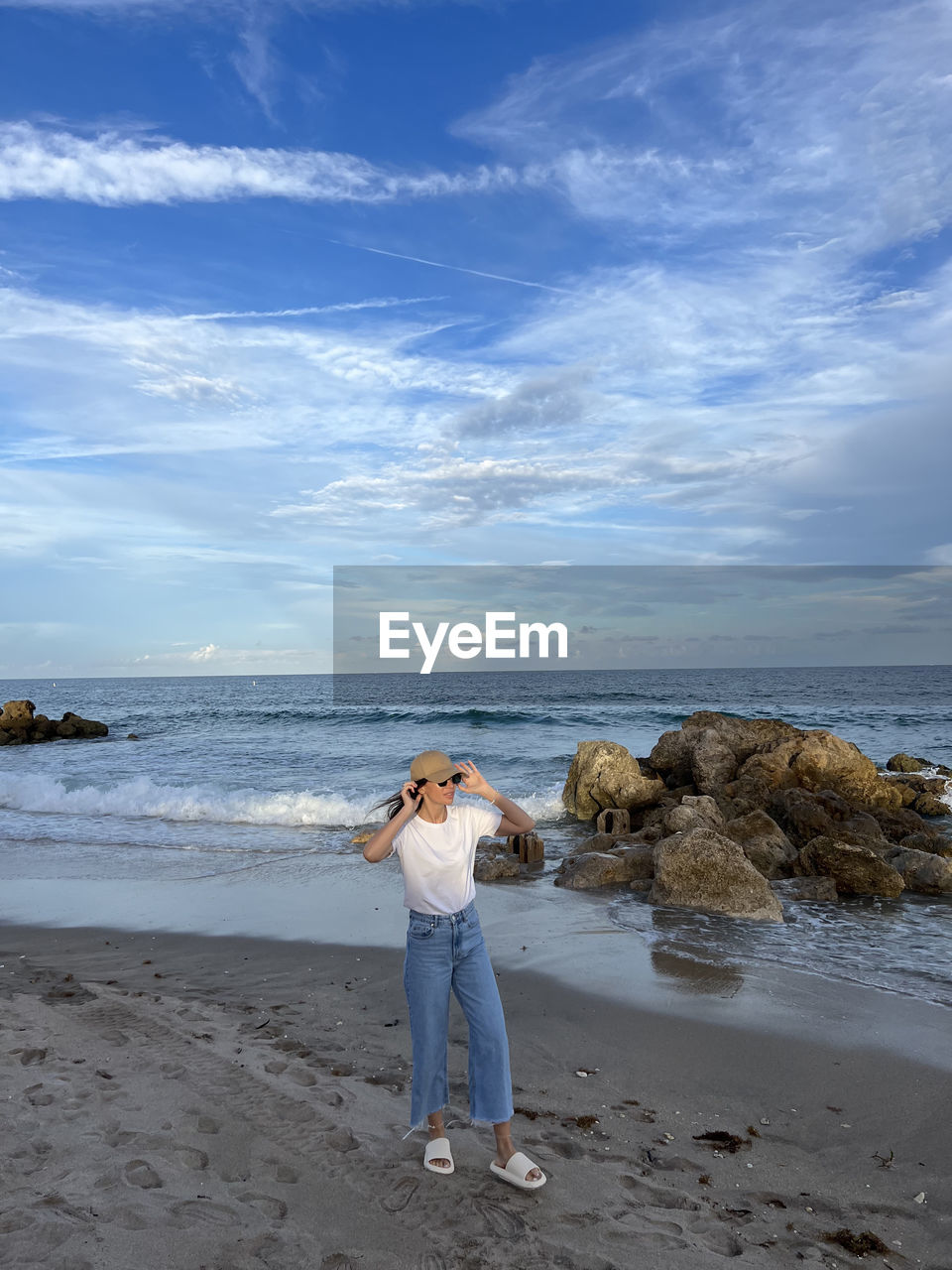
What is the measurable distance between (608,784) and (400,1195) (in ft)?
38.5

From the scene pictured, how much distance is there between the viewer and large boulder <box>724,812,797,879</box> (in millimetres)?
11031

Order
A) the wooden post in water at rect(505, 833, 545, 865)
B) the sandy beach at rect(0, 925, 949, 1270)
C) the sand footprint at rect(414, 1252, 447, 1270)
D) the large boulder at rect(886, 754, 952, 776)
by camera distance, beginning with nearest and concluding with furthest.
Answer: the sand footprint at rect(414, 1252, 447, 1270)
the sandy beach at rect(0, 925, 949, 1270)
the wooden post in water at rect(505, 833, 545, 865)
the large boulder at rect(886, 754, 952, 776)

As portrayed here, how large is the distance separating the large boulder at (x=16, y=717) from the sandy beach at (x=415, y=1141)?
1406 inches

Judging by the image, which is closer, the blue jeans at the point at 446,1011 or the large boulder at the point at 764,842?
the blue jeans at the point at 446,1011

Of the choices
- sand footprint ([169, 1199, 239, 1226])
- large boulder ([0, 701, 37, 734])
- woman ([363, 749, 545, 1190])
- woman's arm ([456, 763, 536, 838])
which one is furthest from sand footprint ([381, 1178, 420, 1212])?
large boulder ([0, 701, 37, 734])

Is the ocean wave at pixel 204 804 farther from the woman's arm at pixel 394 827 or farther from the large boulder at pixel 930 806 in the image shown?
the woman's arm at pixel 394 827

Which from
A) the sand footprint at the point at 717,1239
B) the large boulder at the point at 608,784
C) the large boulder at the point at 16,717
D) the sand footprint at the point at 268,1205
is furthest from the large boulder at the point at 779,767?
the large boulder at the point at 16,717

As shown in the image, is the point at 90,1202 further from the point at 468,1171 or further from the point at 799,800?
the point at 799,800

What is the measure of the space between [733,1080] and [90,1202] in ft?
12.3

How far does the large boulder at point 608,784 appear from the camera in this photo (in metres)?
15.1

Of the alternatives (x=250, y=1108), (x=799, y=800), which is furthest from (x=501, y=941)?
(x=799, y=800)

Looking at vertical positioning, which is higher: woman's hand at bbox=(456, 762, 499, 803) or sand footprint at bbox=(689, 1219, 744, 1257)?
woman's hand at bbox=(456, 762, 499, 803)

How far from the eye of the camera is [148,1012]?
251 inches

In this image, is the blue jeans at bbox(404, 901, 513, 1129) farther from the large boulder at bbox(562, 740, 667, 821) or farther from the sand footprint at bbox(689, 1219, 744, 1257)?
the large boulder at bbox(562, 740, 667, 821)
